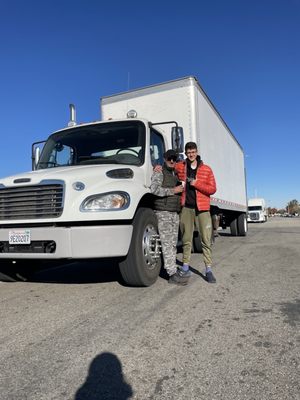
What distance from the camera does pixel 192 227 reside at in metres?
6.24

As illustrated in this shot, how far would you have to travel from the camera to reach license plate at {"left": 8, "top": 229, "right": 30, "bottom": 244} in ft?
16.8

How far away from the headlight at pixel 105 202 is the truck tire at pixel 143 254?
49 cm

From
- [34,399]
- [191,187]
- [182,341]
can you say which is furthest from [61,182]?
[34,399]

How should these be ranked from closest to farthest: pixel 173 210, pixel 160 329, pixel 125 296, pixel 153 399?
pixel 153 399, pixel 160 329, pixel 125 296, pixel 173 210

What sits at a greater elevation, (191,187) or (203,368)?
(191,187)

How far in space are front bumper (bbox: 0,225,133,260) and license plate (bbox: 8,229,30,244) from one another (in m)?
0.07

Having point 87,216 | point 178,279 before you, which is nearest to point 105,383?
point 87,216

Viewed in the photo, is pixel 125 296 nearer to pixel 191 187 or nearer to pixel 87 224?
pixel 87 224

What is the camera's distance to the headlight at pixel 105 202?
4.98 m

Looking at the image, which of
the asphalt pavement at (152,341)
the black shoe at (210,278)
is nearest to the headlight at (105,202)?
the asphalt pavement at (152,341)

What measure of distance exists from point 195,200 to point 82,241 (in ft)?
6.37

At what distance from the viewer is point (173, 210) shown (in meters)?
6.00

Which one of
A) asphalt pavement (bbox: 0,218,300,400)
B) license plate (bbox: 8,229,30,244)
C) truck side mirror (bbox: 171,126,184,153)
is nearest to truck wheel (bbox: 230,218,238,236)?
truck side mirror (bbox: 171,126,184,153)

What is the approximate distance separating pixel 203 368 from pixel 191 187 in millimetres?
3416
